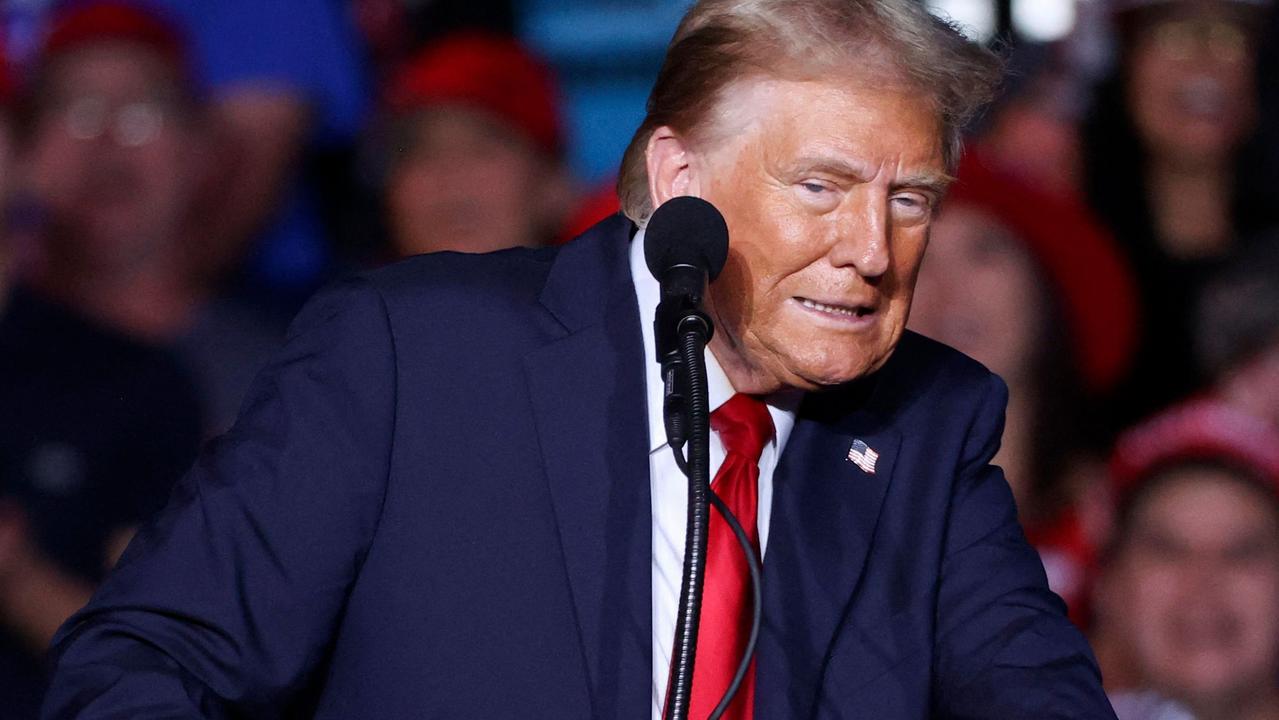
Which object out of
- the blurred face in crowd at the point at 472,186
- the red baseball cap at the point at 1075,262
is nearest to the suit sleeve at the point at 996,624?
the red baseball cap at the point at 1075,262

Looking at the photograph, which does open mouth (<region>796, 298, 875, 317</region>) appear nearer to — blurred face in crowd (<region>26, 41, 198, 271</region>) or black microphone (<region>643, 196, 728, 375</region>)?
black microphone (<region>643, 196, 728, 375</region>)

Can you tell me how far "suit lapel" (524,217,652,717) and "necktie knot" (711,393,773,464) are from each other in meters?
0.11

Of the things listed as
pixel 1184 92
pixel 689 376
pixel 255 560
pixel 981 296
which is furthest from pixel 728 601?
pixel 1184 92

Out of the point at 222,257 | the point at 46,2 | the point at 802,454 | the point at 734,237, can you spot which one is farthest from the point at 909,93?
the point at 46,2

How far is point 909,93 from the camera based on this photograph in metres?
1.80

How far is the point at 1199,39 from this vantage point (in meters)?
4.36

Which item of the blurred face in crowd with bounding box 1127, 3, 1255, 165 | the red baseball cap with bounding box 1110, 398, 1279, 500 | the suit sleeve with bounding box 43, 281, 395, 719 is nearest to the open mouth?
the suit sleeve with bounding box 43, 281, 395, 719

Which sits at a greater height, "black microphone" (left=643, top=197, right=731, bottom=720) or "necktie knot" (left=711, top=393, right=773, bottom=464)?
"black microphone" (left=643, top=197, right=731, bottom=720)

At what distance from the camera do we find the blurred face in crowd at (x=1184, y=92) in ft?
14.2

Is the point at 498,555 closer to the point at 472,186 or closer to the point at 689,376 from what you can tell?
the point at 689,376

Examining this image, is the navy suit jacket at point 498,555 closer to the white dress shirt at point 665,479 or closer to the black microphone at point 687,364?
the white dress shirt at point 665,479

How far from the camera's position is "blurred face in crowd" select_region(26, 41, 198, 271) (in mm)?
3600

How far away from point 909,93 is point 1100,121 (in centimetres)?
275

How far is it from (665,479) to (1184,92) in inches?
115
